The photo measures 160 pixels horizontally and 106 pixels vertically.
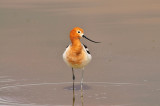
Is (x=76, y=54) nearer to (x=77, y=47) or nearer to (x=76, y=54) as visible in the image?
(x=76, y=54)

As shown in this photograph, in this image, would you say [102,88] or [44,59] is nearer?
[102,88]

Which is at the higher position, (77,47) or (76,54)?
(77,47)

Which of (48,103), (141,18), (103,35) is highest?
(141,18)

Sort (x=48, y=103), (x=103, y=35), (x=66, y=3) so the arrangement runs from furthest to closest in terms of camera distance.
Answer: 1. (x=66, y=3)
2. (x=103, y=35)
3. (x=48, y=103)

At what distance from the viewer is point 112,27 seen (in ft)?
55.1

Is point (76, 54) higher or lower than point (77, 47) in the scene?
lower

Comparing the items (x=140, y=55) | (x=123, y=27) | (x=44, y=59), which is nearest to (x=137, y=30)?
(x=123, y=27)

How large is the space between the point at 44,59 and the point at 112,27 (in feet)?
12.8

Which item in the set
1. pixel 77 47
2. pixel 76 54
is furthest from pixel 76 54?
pixel 77 47

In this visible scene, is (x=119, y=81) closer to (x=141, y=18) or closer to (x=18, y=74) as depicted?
(x=18, y=74)

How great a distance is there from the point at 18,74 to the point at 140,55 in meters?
3.21

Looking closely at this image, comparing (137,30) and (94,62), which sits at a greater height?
(137,30)

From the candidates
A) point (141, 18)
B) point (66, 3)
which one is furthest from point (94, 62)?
point (66, 3)

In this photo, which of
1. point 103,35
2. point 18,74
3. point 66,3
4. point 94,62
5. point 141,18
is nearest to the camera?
point 18,74
